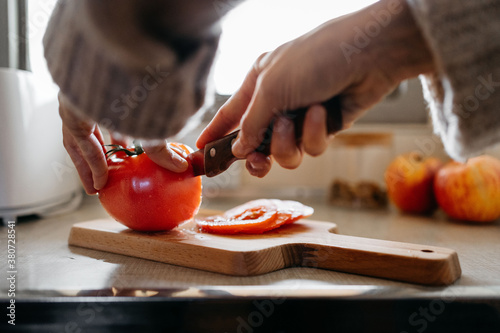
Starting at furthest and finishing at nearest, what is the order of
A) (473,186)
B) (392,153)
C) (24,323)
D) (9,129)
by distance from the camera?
(392,153), (473,186), (9,129), (24,323)

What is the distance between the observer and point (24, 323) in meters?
0.49

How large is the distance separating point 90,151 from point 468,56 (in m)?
0.53

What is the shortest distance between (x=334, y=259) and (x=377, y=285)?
8 cm

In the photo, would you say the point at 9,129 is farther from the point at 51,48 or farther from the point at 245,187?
the point at 245,187

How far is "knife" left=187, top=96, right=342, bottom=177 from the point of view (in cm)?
58

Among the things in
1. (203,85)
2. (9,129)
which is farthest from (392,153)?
(9,129)

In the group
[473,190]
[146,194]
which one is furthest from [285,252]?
[473,190]

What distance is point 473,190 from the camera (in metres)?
0.99

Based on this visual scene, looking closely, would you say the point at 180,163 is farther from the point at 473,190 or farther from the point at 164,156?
the point at 473,190

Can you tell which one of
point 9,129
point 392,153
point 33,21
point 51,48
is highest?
point 33,21

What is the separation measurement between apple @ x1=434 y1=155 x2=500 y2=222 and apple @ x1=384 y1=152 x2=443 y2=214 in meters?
0.07

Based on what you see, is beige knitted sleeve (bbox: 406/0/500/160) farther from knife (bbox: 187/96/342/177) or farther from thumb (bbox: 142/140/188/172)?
thumb (bbox: 142/140/188/172)

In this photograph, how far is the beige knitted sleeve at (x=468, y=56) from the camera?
1.50 feet

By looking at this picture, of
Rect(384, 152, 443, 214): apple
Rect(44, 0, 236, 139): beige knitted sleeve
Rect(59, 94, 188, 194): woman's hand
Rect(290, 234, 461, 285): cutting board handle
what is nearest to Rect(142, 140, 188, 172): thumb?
Rect(59, 94, 188, 194): woman's hand
